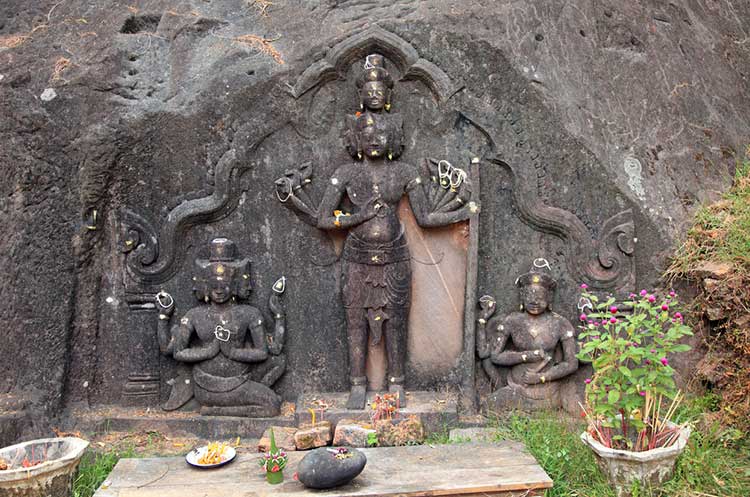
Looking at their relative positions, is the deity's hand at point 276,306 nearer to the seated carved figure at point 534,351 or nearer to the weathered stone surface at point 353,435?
the weathered stone surface at point 353,435

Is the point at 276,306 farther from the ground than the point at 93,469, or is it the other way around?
the point at 276,306

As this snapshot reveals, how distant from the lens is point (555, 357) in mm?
6219

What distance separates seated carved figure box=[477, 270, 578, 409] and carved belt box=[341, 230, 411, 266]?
3.30 ft

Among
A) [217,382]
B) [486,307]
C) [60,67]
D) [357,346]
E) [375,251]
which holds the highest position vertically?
[60,67]

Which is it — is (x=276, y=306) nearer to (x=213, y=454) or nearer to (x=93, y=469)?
(x=213, y=454)

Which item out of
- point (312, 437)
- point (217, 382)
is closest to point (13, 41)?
point (217, 382)

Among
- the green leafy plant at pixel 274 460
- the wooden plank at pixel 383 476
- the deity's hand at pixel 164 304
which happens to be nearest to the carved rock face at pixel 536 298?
the wooden plank at pixel 383 476

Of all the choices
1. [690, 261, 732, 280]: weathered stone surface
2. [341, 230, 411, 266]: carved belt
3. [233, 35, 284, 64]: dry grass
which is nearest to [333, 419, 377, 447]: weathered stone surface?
[341, 230, 411, 266]: carved belt

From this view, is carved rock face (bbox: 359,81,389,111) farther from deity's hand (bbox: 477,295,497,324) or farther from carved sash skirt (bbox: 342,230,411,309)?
deity's hand (bbox: 477,295,497,324)

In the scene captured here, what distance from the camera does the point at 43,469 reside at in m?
4.86

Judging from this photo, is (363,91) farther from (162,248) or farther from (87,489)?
(87,489)

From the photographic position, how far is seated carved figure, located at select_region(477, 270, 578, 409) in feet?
20.0

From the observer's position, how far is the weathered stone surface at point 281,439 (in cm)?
570

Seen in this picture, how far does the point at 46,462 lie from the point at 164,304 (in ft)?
5.45
